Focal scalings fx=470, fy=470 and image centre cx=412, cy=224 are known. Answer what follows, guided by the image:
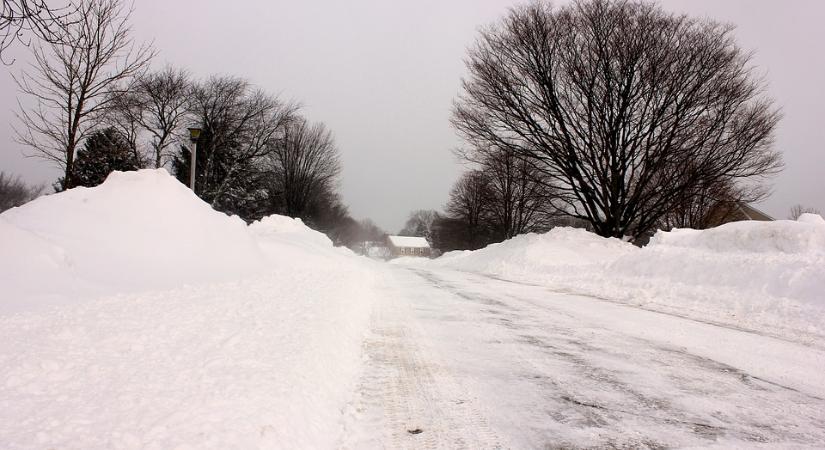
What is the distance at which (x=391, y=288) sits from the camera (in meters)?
11.5

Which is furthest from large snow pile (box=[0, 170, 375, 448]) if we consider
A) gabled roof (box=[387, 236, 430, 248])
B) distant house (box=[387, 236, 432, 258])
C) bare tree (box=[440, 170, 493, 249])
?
gabled roof (box=[387, 236, 430, 248])

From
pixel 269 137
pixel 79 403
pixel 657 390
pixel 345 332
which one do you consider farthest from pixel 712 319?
pixel 269 137

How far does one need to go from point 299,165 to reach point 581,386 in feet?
126

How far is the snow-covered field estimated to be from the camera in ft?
9.37

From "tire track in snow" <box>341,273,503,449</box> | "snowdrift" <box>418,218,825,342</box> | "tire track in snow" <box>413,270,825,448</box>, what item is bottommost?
"tire track in snow" <box>341,273,503,449</box>

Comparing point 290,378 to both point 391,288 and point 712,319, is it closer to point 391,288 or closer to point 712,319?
point 712,319

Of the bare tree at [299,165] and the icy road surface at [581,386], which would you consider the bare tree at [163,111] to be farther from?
the icy road surface at [581,386]

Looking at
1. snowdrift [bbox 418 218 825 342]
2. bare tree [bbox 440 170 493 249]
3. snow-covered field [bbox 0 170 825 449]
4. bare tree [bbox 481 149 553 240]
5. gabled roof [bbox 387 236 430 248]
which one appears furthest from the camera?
gabled roof [bbox 387 236 430 248]

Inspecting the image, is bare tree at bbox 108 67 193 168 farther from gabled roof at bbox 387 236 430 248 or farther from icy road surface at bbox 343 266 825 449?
gabled roof at bbox 387 236 430 248

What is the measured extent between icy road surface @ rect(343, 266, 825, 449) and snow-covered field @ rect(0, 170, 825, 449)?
0.02 m

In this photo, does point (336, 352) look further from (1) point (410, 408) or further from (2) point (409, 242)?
(2) point (409, 242)

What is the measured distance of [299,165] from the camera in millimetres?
40188

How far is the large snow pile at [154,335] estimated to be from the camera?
2.58 meters

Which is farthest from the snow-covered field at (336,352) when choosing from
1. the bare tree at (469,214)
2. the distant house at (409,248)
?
the distant house at (409,248)
